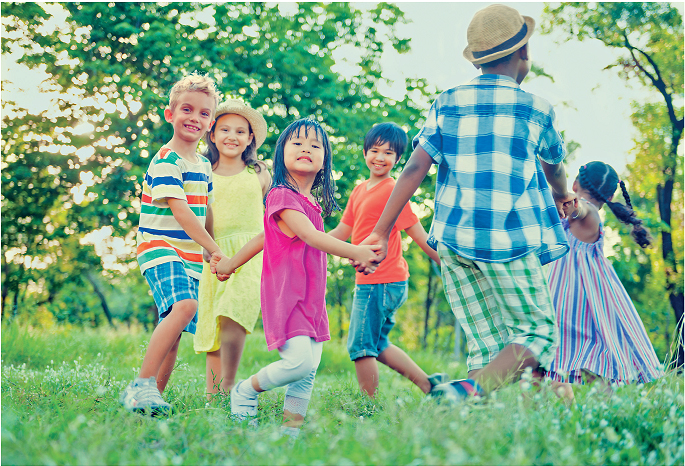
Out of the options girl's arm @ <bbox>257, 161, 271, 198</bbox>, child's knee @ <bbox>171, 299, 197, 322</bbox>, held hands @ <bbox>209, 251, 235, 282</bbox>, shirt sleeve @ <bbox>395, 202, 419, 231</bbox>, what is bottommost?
child's knee @ <bbox>171, 299, 197, 322</bbox>

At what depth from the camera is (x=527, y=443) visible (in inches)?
70.2

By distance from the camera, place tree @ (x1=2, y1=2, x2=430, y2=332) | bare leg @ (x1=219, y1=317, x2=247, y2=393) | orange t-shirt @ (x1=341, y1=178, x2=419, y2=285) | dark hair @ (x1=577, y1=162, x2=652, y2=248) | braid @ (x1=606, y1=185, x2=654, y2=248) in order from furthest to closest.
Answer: tree @ (x1=2, y1=2, x2=430, y2=332) → braid @ (x1=606, y1=185, x2=654, y2=248) → orange t-shirt @ (x1=341, y1=178, x2=419, y2=285) → dark hair @ (x1=577, y1=162, x2=652, y2=248) → bare leg @ (x1=219, y1=317, x2=247, y2=393)

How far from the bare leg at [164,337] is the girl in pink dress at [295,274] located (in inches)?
18.5

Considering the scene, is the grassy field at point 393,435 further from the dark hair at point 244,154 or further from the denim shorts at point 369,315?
the dark hair at point 244,154

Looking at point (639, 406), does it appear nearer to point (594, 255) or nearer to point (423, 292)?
point (594, 255)

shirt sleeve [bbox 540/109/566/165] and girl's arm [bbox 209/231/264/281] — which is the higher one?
shirt sleeve [bbox 540/109/566/165]

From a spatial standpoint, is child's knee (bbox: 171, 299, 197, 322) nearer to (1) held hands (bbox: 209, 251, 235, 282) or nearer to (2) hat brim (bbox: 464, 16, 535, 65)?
(1) held hands (bbox: 209, 251, 235, 282)

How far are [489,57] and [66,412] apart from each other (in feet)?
9.08

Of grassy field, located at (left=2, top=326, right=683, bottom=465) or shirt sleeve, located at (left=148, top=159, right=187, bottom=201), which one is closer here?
grassy field, located at (left=2, top=326, right=683, bottom=465)

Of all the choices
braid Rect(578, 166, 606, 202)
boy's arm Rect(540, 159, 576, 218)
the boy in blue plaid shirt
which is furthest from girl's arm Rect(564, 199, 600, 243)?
the boy in blue plaid shirt

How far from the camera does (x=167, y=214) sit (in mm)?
3174

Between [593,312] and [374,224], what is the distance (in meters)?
1.60

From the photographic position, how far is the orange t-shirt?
12.6 feet

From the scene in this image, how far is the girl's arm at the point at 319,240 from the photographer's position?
2.67 meters
